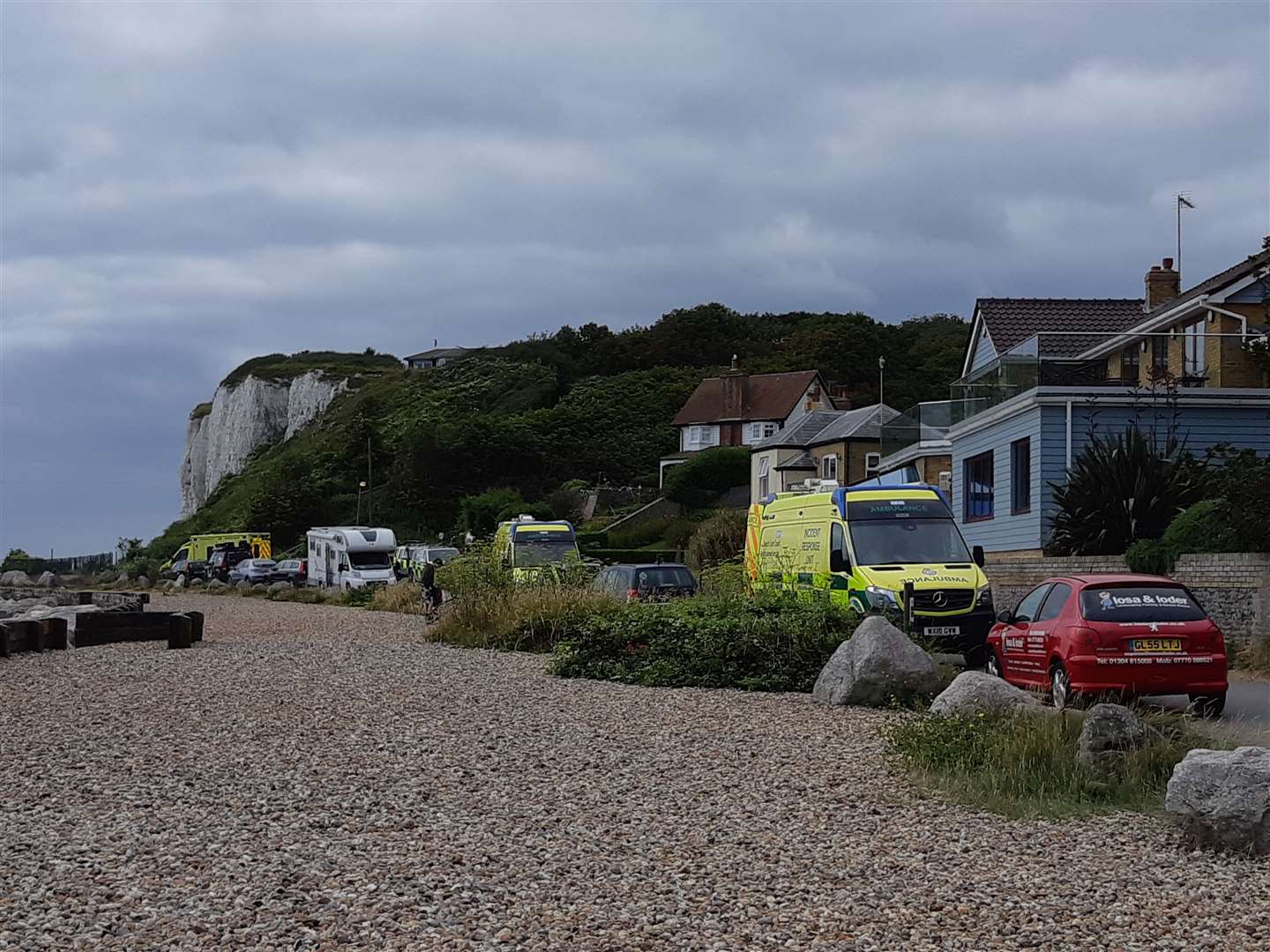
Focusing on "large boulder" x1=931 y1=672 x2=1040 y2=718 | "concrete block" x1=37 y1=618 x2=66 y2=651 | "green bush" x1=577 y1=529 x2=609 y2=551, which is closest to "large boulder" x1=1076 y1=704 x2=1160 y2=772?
"large boulder" x1=931 y1=672 x2=1040 y2=718

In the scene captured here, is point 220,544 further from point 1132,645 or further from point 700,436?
point 1132,645

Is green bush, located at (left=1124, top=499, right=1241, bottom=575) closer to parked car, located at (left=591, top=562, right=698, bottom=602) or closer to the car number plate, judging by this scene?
parked car, located at (left=591, top=562, right=698, bottom=602)

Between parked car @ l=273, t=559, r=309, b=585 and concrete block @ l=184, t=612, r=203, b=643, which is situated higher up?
parked car @ l=273, t=559, r=309, b=585

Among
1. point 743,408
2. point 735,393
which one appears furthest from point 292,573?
point 735,393

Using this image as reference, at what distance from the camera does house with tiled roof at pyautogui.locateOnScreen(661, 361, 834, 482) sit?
78.6m

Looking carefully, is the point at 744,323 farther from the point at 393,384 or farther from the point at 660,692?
the point at 660,692

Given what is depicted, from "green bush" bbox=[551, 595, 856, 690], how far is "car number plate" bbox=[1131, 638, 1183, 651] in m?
3.31

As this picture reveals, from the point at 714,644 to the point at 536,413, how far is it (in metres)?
69.9

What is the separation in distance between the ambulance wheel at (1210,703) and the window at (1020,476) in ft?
53.3

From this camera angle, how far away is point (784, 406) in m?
78.6

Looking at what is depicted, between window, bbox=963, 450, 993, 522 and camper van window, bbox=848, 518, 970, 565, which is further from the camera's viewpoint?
window, bbox=963, 450, 993, 522

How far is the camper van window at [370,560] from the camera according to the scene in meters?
45.1

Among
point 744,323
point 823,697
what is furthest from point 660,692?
point 744,323

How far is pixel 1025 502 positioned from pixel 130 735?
22.1m
